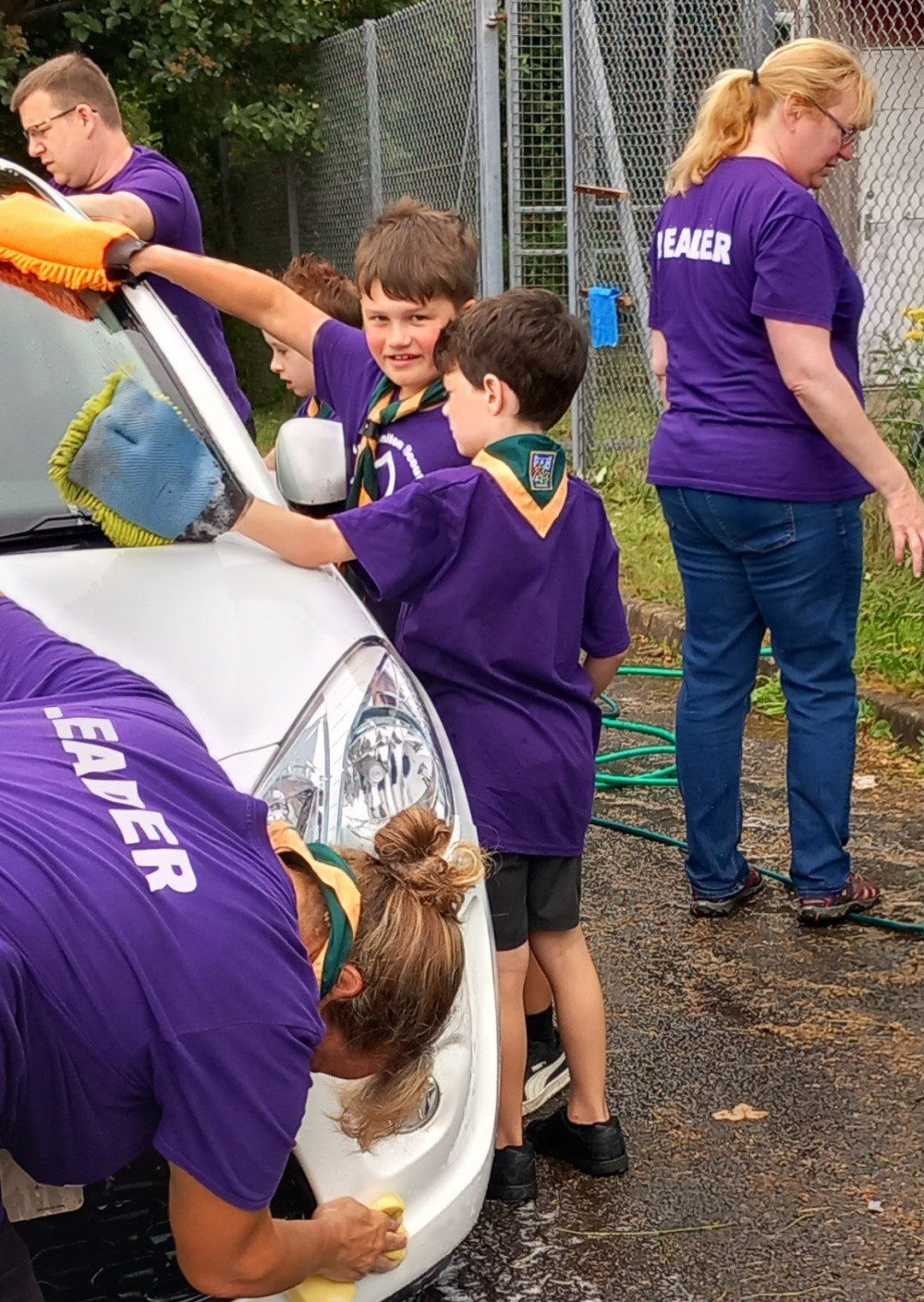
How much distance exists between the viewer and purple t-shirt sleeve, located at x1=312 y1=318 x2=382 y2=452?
3484 mm

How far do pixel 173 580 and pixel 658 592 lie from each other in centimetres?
480

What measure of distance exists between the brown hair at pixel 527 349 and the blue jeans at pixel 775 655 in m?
1.16

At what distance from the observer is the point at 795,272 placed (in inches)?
152

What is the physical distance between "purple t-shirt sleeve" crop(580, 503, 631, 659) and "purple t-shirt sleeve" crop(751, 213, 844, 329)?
39.8 inches

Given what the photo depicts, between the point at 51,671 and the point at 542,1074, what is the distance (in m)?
1.61

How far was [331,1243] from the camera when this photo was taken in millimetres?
1984

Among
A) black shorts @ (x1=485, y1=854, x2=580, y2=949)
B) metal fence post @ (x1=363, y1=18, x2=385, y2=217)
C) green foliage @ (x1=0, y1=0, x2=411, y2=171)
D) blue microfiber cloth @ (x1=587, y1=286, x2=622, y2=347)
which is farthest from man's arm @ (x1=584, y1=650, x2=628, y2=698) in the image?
green foliage @ (x1=0, y1=0, x2=411, y2=171)

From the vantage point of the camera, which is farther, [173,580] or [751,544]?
[751,544]

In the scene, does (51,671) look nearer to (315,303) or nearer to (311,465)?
(311,465)

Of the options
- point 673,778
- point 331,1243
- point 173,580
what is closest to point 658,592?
point 673,778

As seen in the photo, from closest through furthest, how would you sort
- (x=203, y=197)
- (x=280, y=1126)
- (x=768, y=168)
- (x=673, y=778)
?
(x=280, y=1126), (x=768, y=168), (x=673, y=778), (x=203, y=197)

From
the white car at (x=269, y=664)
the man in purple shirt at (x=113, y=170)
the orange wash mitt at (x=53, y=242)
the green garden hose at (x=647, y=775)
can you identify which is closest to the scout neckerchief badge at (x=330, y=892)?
the white car at (x=269, y=664)

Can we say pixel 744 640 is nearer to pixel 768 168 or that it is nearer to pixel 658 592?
pixel 768 168

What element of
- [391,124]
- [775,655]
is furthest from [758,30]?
[391,124]
